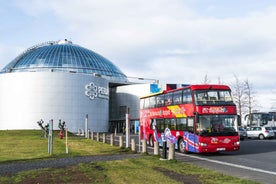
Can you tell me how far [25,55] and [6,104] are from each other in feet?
67.9

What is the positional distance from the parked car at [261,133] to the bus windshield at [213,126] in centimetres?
2209

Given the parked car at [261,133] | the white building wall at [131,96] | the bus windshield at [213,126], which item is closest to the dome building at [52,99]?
the white building wall at [131,96]

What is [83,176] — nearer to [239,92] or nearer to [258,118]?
[258,118]

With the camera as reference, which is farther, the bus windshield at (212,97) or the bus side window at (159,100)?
the bus side window at (159,100)

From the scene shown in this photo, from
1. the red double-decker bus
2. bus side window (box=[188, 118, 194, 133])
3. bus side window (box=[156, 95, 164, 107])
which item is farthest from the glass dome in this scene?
bus side window (box=[188, 118, 194, 133])

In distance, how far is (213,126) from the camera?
65.2 feet

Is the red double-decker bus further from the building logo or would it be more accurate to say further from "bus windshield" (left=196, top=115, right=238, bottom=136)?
the building logo

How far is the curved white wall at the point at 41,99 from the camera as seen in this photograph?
6275 cm

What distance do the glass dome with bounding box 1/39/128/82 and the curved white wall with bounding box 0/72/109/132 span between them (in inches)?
380

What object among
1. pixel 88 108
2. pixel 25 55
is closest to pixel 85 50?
pixel 25 55

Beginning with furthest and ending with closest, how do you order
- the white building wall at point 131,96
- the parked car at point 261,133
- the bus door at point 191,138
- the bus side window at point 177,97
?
1. the white building wall at point 131,96
2. the parked car at point 261,133
3. the bus side window at point 177,97
4. the bus door at point 191,138

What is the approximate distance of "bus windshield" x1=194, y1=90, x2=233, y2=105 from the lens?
20062 mm

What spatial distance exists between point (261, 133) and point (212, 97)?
2307 centimetres

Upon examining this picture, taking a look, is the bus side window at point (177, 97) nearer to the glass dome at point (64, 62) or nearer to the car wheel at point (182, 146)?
the car wheel at point (182, 146)
